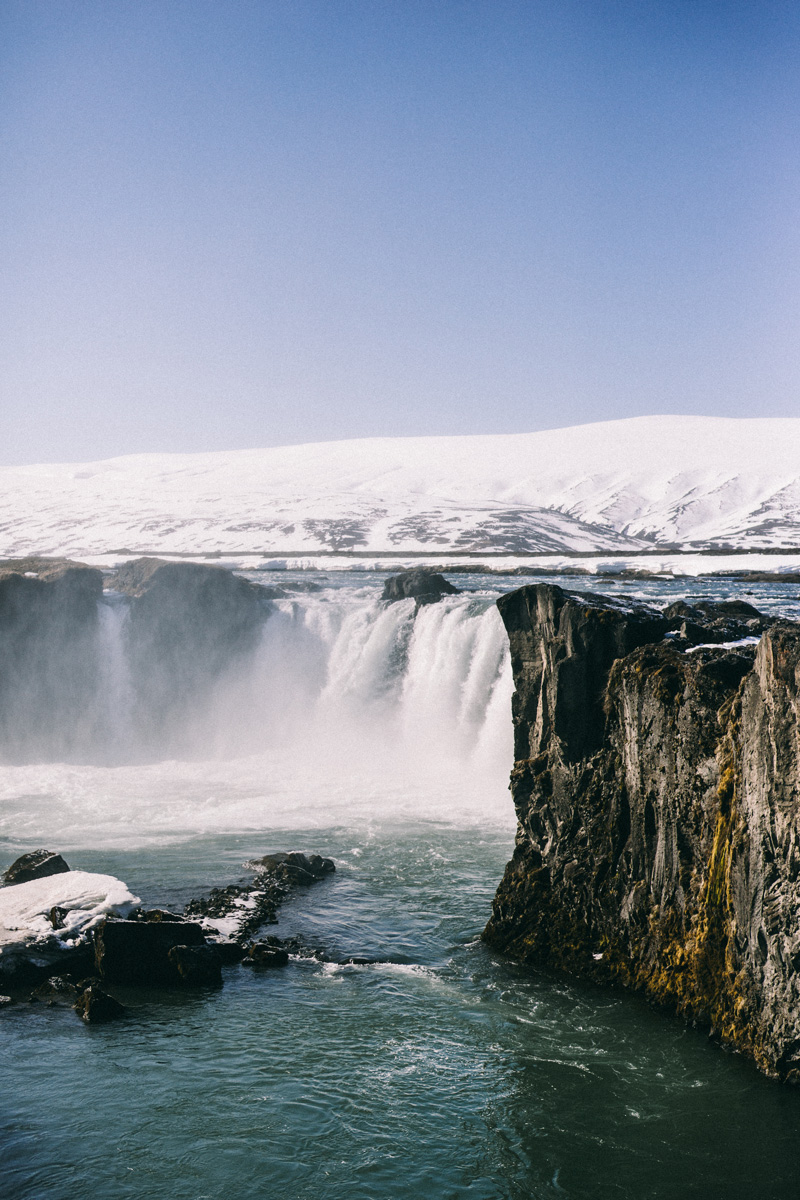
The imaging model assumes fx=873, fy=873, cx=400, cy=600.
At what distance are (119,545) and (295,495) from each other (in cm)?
5171

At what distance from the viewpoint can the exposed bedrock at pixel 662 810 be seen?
543 inches

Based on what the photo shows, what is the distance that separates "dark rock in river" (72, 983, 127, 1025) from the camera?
17.1 m

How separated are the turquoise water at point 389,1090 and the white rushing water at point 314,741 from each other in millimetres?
12216

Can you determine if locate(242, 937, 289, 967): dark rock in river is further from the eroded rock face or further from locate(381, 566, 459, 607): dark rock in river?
locate(381, 566, 459, 607): dark rock in river

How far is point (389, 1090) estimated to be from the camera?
1464 centimetres

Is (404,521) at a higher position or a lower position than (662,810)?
higher

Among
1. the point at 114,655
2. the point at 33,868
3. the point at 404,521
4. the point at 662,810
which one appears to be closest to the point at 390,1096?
the point at 662,810

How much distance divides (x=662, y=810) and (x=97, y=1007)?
1176 cm

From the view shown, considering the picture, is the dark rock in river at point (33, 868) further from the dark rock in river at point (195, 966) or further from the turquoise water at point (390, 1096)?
the turquoise water at point (390, 1096)

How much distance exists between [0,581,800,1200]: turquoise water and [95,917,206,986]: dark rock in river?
2.33ft

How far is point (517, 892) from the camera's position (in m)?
20.4

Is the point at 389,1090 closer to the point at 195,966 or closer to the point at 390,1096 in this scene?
the point at 390,1096

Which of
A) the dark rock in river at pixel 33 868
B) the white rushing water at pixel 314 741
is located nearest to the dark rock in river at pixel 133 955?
the dark rock in river at pixel 33 868

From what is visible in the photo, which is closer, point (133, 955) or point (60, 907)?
point (133, 955)
